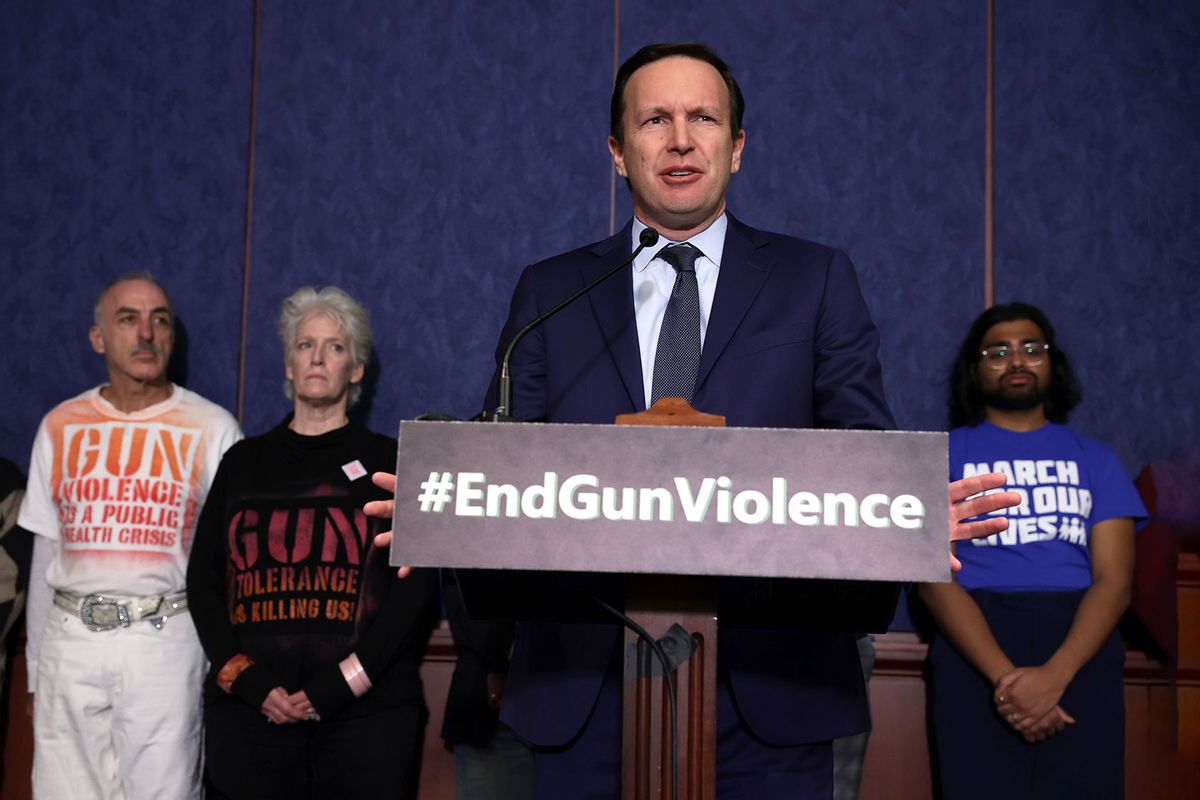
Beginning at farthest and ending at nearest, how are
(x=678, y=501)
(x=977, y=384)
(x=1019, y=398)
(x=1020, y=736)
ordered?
(x=977, y=384) < (x=1019, y=398) < (x=1020, y=736) < (x=678, y=501)

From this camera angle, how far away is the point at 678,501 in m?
0.99

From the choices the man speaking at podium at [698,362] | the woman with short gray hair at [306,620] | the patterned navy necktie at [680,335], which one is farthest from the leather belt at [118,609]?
the patterned navy necktie at [680,335]

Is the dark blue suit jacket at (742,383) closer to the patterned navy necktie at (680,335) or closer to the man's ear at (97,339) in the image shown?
the patterned navy necktie at (680,335)

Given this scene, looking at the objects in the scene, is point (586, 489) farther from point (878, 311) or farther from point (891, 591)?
point (878, 311)

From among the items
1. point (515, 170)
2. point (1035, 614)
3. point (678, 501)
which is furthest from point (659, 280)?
point (515, 170)

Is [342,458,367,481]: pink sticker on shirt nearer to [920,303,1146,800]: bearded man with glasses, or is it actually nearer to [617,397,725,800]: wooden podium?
[920,303,1146,800]: bearded man with glasses

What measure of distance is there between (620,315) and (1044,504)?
1891mm

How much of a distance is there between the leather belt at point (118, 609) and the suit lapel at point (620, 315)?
6.62ft

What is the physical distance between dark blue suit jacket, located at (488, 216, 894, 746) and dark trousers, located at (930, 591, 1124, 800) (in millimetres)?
1673

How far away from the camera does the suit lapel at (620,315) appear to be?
1.44m

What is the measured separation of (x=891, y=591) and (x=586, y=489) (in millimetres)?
326

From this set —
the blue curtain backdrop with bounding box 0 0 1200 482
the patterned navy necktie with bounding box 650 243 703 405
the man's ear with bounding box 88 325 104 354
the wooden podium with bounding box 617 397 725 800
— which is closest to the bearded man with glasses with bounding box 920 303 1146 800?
the blue curtain backdrop with bounding box 0 0 1200 482

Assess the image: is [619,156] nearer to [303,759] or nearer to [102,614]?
[303,759]

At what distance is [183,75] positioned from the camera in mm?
3904
